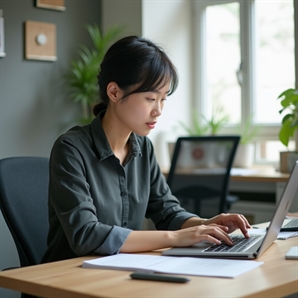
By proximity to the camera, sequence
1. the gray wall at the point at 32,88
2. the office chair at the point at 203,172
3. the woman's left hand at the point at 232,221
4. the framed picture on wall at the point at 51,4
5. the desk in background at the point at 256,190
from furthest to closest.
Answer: the framed picture on wall at the point at 51,4 < the gray wall at the point at 32,88 < the desk in background at the point at 256,190 < the office chair at the point at 203,172 < the woman's left hand at the point at 232,221

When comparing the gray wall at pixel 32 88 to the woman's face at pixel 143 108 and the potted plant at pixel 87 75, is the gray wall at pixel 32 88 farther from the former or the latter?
the woman's face at pixel 143 108

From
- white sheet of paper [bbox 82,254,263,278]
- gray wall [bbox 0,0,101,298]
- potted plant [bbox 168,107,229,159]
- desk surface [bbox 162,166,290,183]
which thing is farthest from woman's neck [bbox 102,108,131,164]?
potted plant [bbox 168,107,229,159]

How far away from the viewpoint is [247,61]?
4094mm

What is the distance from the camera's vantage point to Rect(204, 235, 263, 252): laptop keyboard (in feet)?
4.83

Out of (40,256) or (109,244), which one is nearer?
(109,244)

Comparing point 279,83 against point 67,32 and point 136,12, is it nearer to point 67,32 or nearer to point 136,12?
point 136,12

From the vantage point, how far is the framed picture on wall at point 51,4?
3783 millimetres

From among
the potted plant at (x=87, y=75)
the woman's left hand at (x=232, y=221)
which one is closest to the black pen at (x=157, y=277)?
the woman's left hand at (x=232, y=221)

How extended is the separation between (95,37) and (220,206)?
151 cm

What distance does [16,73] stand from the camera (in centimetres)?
369

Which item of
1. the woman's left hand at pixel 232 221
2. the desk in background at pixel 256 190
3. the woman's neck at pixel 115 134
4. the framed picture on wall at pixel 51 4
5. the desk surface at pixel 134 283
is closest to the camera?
the desk surface at pixel 134 283

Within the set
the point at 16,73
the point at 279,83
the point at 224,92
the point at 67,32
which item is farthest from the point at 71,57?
the point at 279,83

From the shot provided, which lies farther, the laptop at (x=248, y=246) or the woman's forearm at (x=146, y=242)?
the woman's forearm at (x=146, y=242)

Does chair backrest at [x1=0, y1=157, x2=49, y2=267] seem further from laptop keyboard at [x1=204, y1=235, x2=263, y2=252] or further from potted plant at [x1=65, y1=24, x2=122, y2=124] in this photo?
potted plant at [x1=65, y1=24, x2=122, y2=124]
